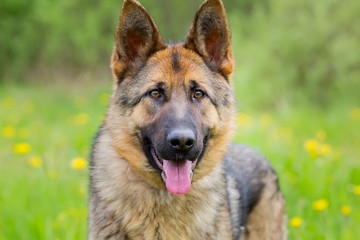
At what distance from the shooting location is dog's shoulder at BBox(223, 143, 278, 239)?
350 cm

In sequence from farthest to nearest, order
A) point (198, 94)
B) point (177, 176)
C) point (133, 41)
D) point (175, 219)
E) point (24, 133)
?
point (24, 133) < point (133, 41) < point (198, 94) < point (175, 219) < point (177, 176)

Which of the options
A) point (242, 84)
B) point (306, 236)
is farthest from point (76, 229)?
point (242, 84)

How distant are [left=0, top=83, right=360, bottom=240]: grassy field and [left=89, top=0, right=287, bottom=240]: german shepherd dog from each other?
1.78 feet

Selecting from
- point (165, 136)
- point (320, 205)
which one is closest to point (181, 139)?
point (165, 136)

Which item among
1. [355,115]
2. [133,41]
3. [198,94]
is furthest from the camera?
[355,115]

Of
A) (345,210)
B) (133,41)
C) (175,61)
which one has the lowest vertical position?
(345,210)

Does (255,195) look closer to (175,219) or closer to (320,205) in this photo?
(320,205)

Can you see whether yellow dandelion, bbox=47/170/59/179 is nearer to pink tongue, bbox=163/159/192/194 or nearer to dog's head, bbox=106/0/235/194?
dog's head, bbox=106/0/235/194

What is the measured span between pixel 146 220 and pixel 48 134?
16.9 ft

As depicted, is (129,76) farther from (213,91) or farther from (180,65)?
(213,91)

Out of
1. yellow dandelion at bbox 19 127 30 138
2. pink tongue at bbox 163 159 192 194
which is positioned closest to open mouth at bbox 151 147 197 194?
pink tongue at bbox 163 159 192 194

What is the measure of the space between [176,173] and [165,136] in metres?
0.29

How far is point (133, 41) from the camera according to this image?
3148mm

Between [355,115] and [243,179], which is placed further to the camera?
[355,115]
